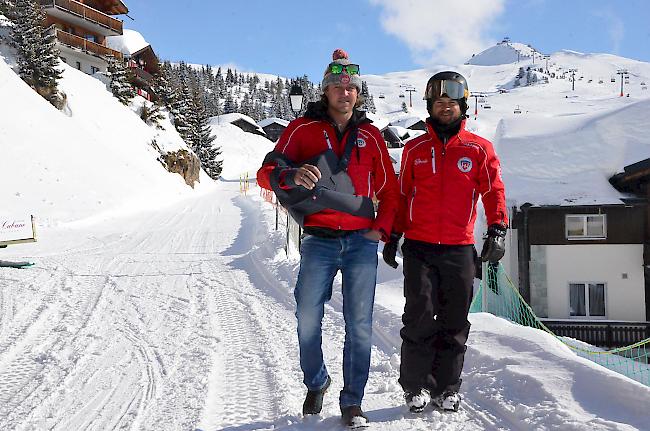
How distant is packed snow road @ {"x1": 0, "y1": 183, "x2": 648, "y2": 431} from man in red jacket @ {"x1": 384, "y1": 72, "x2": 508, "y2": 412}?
0.32m

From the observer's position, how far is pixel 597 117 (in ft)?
62.0

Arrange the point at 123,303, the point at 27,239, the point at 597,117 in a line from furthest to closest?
the point at 597,117 → the point at 27,239 → the point at 123,303

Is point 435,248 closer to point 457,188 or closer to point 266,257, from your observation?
point 457,188

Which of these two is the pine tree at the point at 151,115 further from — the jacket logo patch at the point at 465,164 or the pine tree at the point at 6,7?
the jacket logo patch at the point at 465,164

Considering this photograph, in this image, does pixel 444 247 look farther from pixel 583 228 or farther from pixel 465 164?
pixel 583 228

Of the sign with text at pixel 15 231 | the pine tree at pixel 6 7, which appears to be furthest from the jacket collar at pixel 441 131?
the pine tree at pixel 6 7

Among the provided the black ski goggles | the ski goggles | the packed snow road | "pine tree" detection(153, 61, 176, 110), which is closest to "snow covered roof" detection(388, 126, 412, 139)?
"pine tree" detection(153, 61, 176, 110)

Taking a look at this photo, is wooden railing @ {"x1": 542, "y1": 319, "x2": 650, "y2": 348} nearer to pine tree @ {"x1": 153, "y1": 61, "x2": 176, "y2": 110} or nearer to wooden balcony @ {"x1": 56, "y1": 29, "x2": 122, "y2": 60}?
pine tree @ {"x1": 153, "y1": 61, "x2": 176, "y2": 110}

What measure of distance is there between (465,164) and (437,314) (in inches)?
39.7

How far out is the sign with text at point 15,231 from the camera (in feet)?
37.5

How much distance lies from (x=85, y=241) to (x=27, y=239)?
2510 mm

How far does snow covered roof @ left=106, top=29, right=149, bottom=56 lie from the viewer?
161 ft

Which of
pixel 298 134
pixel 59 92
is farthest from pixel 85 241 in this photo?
pixel 59 92

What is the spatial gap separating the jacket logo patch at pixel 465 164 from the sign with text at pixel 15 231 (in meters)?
11.3
